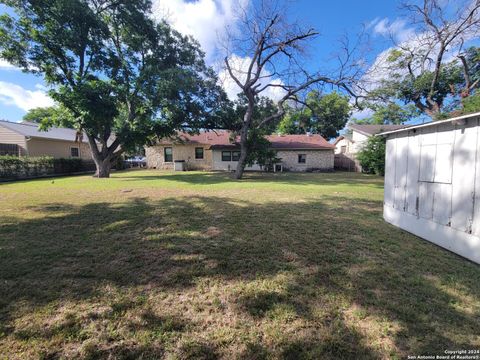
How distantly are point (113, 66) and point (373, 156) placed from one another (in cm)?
1936

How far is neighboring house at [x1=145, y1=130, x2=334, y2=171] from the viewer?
74.0ft

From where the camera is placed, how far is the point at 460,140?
3.57 metres

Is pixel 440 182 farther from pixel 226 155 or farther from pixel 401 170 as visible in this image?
pixel 226 155

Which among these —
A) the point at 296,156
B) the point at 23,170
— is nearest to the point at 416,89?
the point at 296,156

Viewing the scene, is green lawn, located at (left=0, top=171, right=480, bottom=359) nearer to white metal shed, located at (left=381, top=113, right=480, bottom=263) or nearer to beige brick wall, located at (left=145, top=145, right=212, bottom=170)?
white metal shed, located at (left=381, top=113, right=480, bottom=263)

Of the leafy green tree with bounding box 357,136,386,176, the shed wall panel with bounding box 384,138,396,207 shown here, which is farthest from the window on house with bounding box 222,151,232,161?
the shed wall panel with bounding box 384,138,396,207

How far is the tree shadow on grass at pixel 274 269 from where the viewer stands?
2094mm

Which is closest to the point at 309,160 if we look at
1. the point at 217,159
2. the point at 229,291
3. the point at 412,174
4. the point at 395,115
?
the point at 217,159

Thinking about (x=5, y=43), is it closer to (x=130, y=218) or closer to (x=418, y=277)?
(x=130, y=218)

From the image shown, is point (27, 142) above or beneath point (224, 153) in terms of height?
above

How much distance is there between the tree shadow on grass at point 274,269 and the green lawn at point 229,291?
2 centimetres

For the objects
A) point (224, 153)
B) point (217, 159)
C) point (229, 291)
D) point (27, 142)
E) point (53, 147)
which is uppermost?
point (27, 142)

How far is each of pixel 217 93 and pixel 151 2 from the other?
21.7 ft

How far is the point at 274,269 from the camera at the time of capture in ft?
10.4
